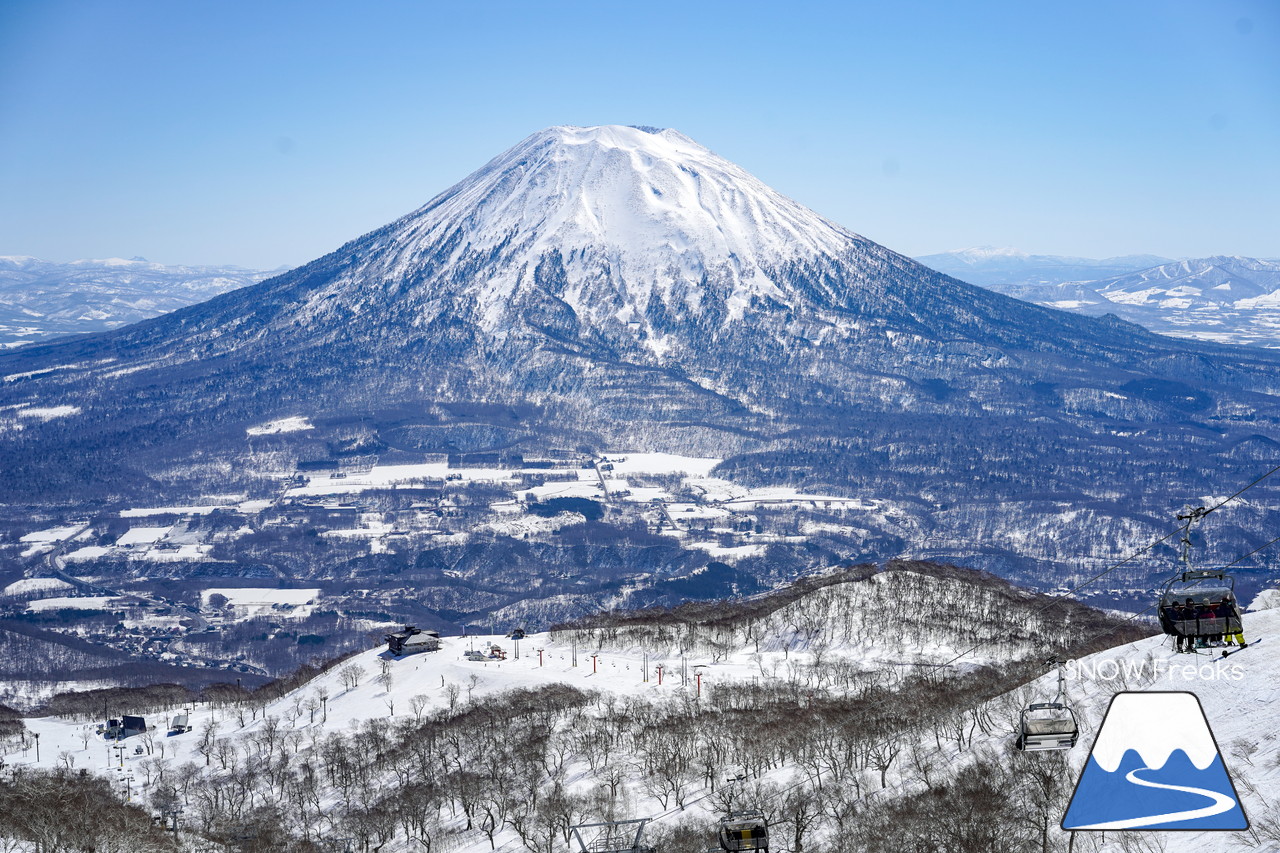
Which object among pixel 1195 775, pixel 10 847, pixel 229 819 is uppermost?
pixel 1195 775

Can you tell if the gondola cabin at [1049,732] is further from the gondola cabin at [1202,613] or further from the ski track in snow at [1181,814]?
the ski track in snow at [1181,814]

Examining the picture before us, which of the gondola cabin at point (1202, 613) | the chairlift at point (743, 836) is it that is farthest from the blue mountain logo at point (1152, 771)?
the chairlift at point (743, 836)

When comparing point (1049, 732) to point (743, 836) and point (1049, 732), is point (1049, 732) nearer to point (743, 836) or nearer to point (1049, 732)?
point (1049, 732)

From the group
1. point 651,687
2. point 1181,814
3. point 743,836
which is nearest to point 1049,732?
point 1181,814

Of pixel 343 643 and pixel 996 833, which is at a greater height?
pixel 996 833

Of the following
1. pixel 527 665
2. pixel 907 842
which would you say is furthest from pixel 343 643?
pixel 907 842

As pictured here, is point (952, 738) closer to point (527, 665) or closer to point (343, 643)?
point (527, 665)

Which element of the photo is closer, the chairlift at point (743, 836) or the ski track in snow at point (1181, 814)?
the ski track in snow at point (1181, 814)

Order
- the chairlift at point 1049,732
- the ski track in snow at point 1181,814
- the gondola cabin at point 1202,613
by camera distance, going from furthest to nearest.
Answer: the gondola cabin at point 1202,613 → the chairlift at point 1049,732 → the ski track in snow at point 1181,814

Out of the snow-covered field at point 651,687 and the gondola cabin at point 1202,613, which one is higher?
the gondola cabin at point 1202,613
